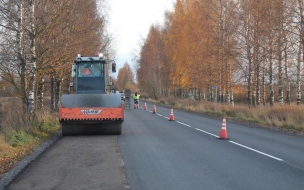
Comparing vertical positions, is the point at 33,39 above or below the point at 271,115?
above

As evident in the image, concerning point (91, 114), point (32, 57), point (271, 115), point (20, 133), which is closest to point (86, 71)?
point (32, 57)

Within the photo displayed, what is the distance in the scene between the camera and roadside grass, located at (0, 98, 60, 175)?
10.4m

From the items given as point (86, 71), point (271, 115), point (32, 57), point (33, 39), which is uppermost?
point (33, 39)

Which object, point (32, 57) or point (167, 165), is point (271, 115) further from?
point (167, 165)

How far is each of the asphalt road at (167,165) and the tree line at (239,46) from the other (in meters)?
11.8

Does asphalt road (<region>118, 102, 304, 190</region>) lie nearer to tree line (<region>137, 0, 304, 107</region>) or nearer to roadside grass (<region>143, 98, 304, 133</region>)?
roadside grass (<region>143, 98, 304, 133</region>)

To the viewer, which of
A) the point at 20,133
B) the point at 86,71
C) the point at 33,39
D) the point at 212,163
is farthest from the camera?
the point at 86,71

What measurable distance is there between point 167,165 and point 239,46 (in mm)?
21649

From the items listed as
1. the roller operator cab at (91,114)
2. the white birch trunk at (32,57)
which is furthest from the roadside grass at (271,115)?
the white birch trunk at (32,57)

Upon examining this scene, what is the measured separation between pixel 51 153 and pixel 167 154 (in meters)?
3.39

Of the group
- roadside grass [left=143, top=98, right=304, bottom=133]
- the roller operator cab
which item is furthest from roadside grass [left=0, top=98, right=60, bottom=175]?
roadside grass [left=143, top=98, right=304, bottom=133]

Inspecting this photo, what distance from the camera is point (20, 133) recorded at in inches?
539

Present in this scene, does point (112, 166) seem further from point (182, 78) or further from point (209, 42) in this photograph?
point (182, 78)

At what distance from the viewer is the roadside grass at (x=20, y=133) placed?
10.4 m
